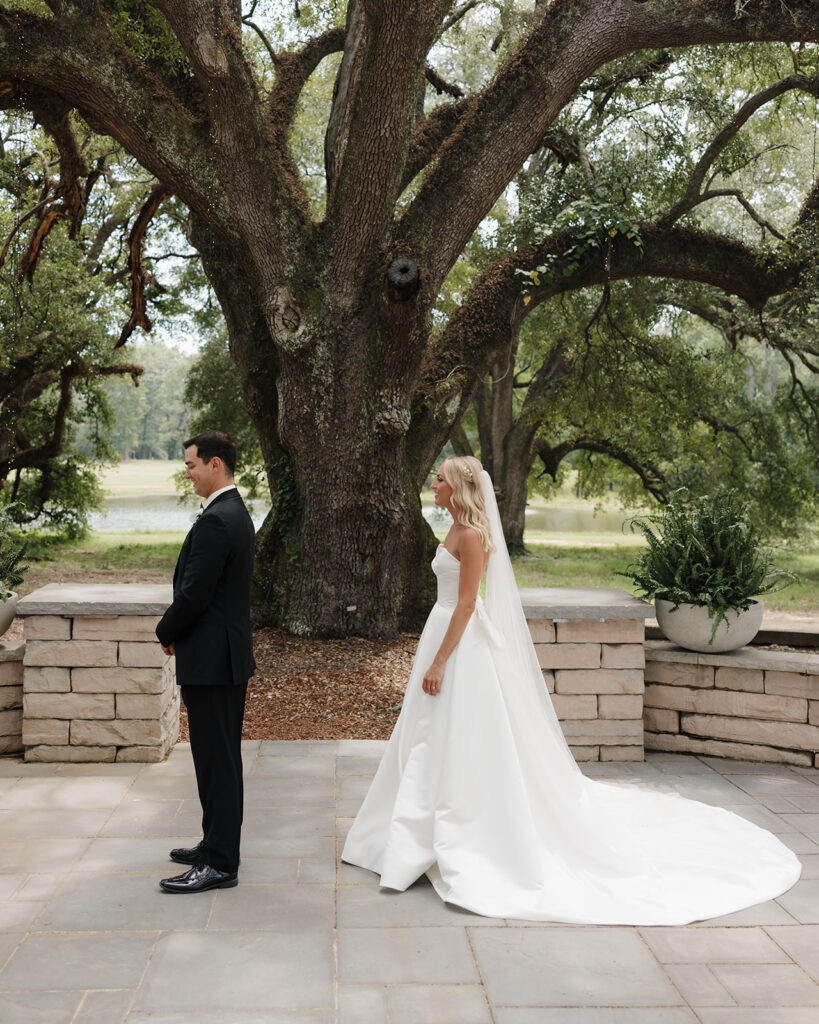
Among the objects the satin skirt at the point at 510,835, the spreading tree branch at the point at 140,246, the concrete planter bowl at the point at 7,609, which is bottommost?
the satin skirt at the point at 510,835

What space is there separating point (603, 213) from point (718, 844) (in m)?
7.40

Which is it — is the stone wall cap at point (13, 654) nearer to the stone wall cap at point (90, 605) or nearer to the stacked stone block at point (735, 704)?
the stone wall cap at point (90, 605)

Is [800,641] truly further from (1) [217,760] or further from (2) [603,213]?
(2) [603,213]

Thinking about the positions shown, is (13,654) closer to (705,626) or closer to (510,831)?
(510,831)

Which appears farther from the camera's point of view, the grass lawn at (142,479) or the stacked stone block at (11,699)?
the grass lawn at (142,479)

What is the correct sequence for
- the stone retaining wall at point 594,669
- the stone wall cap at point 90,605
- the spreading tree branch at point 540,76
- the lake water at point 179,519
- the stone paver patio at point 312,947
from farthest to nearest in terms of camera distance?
the lake water at point 179,519
the spreading tree branch at point 540,76
the stone retaining wall at point 594,669
the stone wall cap at point 90,605
the stone paver patio at point 312,947

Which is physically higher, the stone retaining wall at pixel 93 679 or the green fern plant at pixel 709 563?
the green fern plant at pixel 709 563

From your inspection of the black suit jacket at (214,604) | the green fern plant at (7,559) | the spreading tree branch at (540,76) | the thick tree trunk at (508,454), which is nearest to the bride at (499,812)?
the black suit jacket at (214,604)

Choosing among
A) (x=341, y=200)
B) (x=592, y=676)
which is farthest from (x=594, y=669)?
(x=341, y=200)

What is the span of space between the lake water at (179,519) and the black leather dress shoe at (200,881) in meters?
24.4

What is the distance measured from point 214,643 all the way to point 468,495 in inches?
51.7

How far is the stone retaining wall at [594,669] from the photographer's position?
576 cm

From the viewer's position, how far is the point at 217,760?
13.3ft

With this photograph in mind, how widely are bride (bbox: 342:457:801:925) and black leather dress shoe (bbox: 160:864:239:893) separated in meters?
0.57
